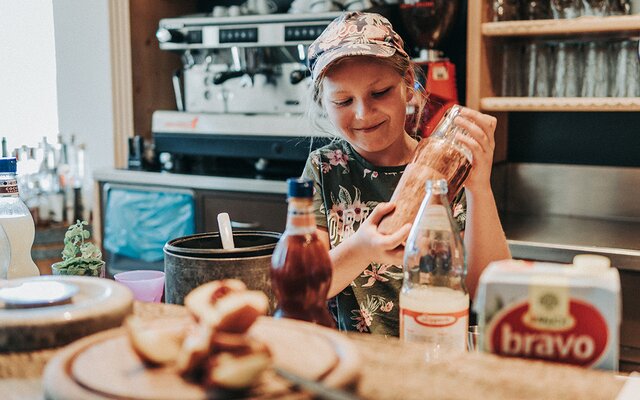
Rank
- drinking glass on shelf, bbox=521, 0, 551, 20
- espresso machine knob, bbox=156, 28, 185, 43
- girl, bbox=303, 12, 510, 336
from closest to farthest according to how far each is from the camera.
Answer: girl, bbox=303, 12, 510, 336 → drinking glass on shelf, bbox=521, 0, 551, 20 → espresso machine knob, bbox=156, 28, 185, 43

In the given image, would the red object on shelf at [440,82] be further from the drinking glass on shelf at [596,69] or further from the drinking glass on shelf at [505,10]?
the drinking glass on shelf at [596,69]

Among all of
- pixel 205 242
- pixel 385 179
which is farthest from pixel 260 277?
pixel 385 179

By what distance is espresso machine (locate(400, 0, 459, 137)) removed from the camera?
2.50m

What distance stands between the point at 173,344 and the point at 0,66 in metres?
3.55

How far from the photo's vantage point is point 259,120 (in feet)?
9.50

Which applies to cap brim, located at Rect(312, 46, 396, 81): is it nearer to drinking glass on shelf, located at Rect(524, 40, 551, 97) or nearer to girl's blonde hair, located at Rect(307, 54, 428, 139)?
girl's blonde hair, located at Rect(307, 54, 428, 139)

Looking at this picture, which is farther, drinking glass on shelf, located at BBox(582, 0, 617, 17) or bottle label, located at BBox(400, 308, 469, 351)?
drinking glass on shelf, located at BBox(582, 0, 617, 17)

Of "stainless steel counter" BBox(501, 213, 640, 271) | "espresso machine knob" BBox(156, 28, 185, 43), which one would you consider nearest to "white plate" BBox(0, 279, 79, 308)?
"stainless steel counter" BBox(501, 213, 640, 271)

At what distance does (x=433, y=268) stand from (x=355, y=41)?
53 cm

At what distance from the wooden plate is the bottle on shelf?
163mm

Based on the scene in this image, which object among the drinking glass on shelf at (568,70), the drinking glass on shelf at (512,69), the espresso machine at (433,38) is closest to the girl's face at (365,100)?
the espresso machine at (433,38)

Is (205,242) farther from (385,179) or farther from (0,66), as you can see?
(0,66)

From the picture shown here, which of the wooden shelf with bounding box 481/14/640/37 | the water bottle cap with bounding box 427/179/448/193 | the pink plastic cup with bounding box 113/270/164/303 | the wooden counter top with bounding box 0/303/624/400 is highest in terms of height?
the wooden shelf with bounding box 481/14/640/37

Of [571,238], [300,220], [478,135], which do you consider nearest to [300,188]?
[300,220]
